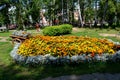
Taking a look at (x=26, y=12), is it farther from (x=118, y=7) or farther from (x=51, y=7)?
(x=118, y=7)

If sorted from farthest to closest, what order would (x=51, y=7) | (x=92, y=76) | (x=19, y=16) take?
(x=51, y=7) < (x=19, y=16) < (x=92, y=76)

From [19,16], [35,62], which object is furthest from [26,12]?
[35,62]

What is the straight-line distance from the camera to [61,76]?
889cm

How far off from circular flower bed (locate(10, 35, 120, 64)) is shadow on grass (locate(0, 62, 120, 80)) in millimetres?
302

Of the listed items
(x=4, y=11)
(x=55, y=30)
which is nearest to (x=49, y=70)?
(x=55, y=30)

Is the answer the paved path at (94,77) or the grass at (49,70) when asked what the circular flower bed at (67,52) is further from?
the paved path at (94,77)

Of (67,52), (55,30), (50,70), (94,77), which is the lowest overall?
(55,30)

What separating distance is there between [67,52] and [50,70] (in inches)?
50.8

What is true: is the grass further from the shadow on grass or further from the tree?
the tree

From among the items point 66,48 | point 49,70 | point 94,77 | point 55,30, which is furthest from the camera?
point 55,30

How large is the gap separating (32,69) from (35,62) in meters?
0.50

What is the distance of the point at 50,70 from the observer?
9.93m

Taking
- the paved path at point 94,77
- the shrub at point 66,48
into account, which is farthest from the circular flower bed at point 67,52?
the paved path at point 94,77

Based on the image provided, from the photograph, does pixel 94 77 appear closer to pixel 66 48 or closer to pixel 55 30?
pixel 66 48
